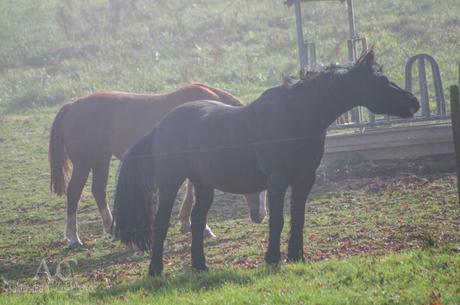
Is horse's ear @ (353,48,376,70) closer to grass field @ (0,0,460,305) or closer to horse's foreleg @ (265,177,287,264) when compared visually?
horse's foreleg @ (265,177,287,264)

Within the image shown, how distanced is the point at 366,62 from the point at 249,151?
138 centimetres

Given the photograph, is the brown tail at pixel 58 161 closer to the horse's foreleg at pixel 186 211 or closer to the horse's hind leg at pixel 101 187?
the horse's hind leg at pixel 101 187

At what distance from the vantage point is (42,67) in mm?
27406

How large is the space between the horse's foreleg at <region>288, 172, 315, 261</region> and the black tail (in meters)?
1.45

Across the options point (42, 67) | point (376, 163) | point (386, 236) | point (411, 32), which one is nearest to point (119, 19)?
point (42, 67)

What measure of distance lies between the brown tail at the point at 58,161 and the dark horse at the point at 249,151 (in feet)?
11.4

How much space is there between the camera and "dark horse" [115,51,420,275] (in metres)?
8.17

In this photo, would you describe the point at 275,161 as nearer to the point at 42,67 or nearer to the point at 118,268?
the point at 118,268

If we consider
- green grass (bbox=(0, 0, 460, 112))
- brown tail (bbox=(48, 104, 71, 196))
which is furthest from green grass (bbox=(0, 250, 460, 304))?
green grass (bbox=(0, 0, 460, 112))

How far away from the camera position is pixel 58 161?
39.9 ft

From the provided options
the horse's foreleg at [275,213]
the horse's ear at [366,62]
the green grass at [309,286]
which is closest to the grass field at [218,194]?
the green grass at [309,286]

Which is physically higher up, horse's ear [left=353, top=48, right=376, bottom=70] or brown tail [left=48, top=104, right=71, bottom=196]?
horse's ear [left=353, top=48, right=376, bottom=70]

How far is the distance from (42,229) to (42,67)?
15682mm

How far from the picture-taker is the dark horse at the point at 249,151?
8.17 metres
